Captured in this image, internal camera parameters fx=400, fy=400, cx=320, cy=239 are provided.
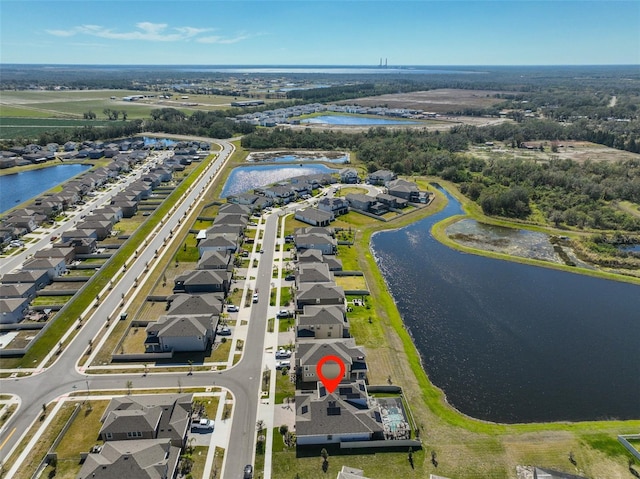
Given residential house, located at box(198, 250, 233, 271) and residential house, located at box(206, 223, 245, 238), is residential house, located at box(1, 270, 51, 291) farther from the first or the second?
residential house, located at box(206, 223, 245, 238)

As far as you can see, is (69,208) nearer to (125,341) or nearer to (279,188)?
(279,188)

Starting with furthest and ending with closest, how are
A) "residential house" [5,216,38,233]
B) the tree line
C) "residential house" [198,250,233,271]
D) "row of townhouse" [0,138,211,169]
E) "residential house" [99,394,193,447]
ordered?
"row of townhouse" [0,138,211,169] < the tree line < "residential house" [5,216,38,233] < "residential house" [198,250,233,271] < "residential house" [99,394,193,447]

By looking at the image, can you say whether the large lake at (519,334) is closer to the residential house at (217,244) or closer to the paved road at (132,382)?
the paved road at (132,382)

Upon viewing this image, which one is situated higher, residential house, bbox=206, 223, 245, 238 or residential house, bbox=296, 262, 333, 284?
residential house, bbox=206, 223, 245, 238

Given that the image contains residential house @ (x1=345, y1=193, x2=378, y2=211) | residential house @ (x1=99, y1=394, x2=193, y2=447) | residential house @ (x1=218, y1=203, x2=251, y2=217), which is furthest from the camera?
residential house @ (x1=345, y1=193, x2=378, y2=211)

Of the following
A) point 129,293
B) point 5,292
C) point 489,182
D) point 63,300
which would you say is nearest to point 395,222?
point 489,182

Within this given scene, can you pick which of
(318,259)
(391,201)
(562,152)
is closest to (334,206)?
(391,201)

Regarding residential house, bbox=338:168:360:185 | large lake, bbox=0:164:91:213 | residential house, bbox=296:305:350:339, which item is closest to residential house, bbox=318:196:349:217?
residential house, bbox=338:168:360:185

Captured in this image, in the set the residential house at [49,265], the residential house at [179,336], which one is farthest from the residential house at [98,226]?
the residential house at [179,336]
